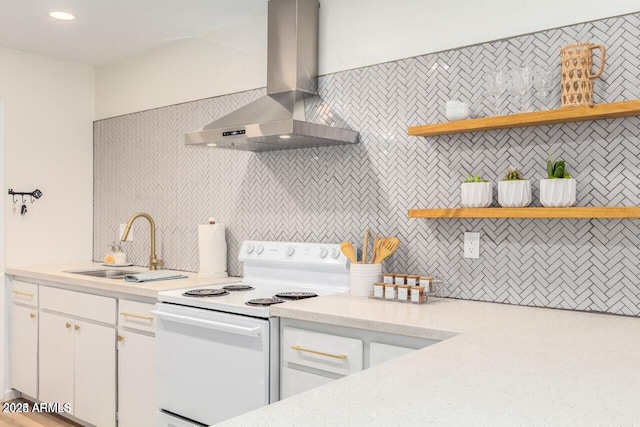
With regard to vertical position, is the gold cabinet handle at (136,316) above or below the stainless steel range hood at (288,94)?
below

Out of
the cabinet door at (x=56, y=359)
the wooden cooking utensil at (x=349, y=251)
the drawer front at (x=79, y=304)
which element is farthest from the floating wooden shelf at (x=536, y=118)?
the cabinet door at (x=56, y=359)

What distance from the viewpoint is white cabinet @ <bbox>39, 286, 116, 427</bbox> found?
291 centimetres

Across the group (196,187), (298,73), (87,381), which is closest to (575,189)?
(298,73)

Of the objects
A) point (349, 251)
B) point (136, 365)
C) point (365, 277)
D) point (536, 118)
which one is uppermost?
point (536, 118)

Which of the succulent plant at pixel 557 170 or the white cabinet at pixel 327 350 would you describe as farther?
the succulent plant at pixel 557 170

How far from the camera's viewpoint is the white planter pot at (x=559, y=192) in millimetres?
1972

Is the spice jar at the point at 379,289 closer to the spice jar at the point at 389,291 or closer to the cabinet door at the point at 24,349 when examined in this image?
the spice jar at the point at 389,291

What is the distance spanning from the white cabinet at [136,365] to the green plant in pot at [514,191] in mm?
1723

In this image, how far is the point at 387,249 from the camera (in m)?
2.46

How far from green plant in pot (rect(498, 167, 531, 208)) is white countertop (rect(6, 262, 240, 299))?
61.4 inches

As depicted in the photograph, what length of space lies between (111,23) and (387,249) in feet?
7.09

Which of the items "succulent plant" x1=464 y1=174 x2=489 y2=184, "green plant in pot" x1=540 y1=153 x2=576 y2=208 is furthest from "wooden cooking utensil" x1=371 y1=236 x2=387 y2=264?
"green plant in pot" x1=540 y1=153 x2=576 y2=208

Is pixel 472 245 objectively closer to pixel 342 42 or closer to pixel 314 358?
pixel 314 358

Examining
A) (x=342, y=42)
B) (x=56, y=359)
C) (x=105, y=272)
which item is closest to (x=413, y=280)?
(x=342, y=42)
